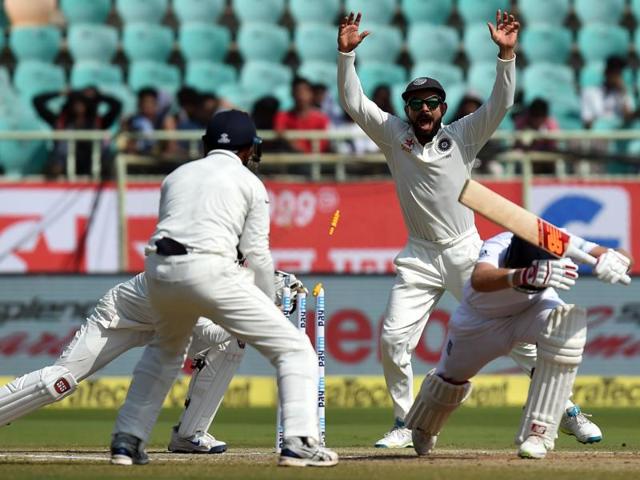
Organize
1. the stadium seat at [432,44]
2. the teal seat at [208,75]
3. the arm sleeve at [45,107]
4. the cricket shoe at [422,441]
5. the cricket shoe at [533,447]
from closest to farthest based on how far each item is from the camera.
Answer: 1. the cricket shoe at [533,447]
2. the cricket shoe at [422,441]
3. the arm sleeve at [45,107]
4. the teal seat at [208,75]
5. the stadium seat at [432,44]

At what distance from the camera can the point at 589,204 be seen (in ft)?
46.2

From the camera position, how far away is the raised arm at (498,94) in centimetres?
816


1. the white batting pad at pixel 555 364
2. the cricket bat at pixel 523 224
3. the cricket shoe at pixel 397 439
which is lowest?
the cricket shoe at pixel 397 439

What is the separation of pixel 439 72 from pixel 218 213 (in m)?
10.3

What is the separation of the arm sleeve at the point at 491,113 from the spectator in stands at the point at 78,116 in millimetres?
6364

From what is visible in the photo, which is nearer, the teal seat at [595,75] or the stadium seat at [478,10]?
the teal seat at [595,75]

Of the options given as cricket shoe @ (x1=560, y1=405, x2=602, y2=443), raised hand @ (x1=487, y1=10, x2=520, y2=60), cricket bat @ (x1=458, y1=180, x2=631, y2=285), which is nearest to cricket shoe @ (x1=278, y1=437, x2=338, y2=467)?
cricket bat @ (x1=458, y1=180, x2=631, y2=285)

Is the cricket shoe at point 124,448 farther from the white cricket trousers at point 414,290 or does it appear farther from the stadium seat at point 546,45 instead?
the stadium seat at point 546,45

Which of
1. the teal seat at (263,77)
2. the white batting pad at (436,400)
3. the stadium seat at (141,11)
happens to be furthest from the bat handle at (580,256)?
the stadium seat at (141,11)

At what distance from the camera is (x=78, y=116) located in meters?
14.7

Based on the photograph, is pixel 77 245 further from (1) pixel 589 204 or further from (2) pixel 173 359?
(2) pixel 173 359

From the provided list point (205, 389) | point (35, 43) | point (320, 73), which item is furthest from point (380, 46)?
point (205, 389)

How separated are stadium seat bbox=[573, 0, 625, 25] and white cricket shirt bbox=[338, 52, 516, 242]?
9318mm

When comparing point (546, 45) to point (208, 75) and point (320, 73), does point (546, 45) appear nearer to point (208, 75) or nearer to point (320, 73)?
point (320, 73)
